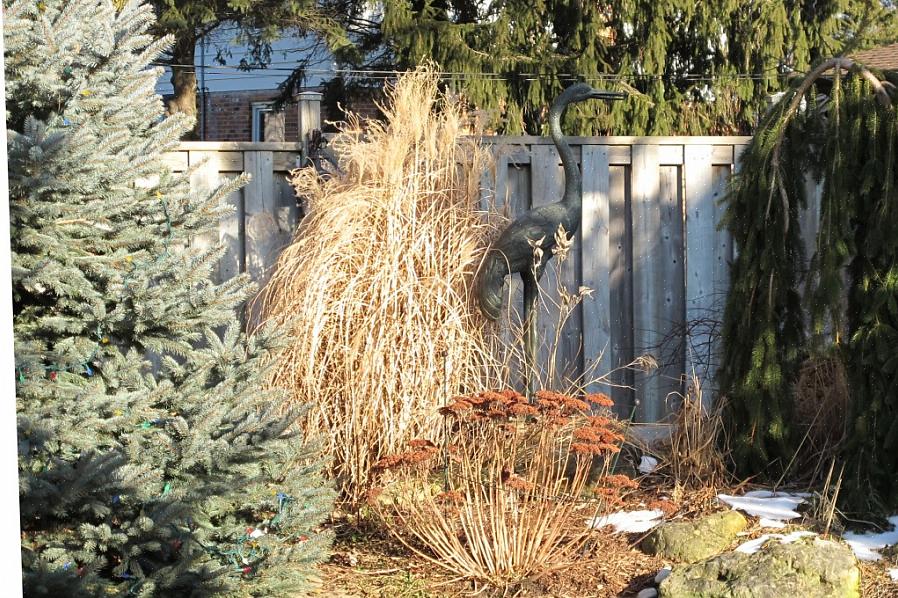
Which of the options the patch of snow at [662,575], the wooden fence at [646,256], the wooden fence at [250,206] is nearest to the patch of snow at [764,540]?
the patch of snow at [662,575]

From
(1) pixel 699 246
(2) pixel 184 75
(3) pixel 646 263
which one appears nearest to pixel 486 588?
(3) pixel 646 263

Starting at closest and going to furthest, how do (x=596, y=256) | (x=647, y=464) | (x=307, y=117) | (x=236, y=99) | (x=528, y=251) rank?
(x=528, y=251), (x=647, y=464), (x=307, y=117), (x=596, y=256), (x=236, y=99)

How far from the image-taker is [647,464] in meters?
4.73

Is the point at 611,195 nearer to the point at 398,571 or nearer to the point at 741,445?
the point at 741,445

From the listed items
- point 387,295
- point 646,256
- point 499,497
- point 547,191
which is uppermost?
point 547,191

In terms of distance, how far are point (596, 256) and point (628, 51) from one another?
4243 millimetres

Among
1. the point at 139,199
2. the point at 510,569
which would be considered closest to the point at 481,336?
the point at 510,569

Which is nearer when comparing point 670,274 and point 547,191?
point 547,191

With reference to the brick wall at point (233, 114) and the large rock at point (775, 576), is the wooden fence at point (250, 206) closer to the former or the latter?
the large rock at point (775, 576)

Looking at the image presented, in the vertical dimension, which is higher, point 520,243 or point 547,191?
point 547,191

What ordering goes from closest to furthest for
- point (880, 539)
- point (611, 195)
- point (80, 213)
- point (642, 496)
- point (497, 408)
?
point (80, 213)
point (497, 408)
point (880, 539)
point (642, 496)
point (611, 195)

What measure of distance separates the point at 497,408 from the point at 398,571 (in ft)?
2.37

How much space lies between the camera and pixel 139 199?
315 centimetres

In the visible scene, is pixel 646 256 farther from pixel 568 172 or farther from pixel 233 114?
pixel 233 114
